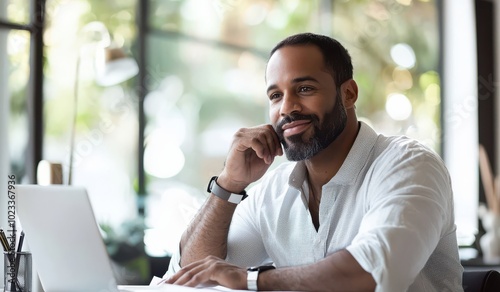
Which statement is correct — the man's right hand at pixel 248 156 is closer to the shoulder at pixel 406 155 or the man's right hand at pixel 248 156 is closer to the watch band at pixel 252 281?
the shoulder at pixel 406 155

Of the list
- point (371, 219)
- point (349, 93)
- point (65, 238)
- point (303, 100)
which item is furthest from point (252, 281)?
point (349, 93)

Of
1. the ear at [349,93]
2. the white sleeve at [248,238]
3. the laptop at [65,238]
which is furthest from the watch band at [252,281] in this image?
the ear at [349,93]

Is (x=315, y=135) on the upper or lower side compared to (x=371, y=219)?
upper

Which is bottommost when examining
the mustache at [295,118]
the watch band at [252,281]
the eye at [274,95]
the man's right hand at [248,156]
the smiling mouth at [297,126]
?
the watch band at [252,281]

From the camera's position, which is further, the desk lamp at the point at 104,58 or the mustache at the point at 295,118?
the desk lamp at the point at 104,58

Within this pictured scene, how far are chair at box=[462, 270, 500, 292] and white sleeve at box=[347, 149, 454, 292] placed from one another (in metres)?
0.14

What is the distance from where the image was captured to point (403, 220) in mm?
1860

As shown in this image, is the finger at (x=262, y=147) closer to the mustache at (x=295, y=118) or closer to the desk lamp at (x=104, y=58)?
the mustache at (x=295, y=118)

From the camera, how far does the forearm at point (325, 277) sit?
1802 mm

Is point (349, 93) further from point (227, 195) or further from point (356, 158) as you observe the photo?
point (227, 195)

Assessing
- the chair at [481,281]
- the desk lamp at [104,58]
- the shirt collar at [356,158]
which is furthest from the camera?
the desk lamp at [104,58]

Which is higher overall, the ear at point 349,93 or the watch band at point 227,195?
the ear at point 349,93

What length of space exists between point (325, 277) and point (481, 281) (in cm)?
49

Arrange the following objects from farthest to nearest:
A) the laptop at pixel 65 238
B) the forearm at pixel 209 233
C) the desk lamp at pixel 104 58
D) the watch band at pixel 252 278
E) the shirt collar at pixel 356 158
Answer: the desk lamp at pixel 104 58 < the forearm at pixel 209 233 < the shirt collar at pixel 356 158 < the watch band at pixel 252 278 < the laptop at pixel 65 238
